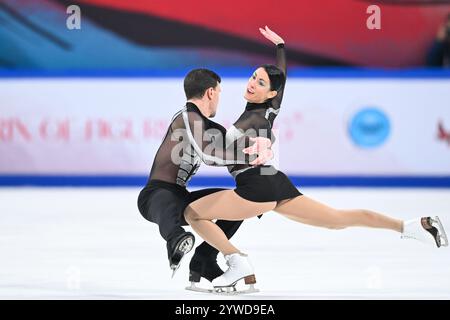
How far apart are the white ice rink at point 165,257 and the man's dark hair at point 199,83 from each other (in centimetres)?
99

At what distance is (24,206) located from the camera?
9.17 metres

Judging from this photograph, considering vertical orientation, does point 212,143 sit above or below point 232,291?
above

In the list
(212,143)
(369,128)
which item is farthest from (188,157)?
(369,128)

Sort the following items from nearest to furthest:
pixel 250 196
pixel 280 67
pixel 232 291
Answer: pixel 250 196, pixel 232 291, pixel 280 67

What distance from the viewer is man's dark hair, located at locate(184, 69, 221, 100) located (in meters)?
4.89

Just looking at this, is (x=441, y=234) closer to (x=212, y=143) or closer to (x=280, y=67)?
(x=280, y=67)

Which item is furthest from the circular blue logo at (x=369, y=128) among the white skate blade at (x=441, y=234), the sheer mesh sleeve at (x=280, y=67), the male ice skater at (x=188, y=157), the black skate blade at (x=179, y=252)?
the black skate blade at (x=179, y=252)

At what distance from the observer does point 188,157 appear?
5.02m

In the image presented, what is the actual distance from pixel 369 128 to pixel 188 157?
240 inches

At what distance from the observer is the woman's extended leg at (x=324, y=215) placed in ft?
16.6

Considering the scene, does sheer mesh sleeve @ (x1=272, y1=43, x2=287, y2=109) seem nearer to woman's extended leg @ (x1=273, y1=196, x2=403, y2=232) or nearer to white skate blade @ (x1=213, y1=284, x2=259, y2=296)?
woman's extended leg @ (x1=273, y1=196, x2=403, y2=232)

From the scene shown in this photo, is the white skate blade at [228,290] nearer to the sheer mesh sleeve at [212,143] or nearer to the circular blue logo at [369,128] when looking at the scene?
the sheer mesh sleeve at [212,143]

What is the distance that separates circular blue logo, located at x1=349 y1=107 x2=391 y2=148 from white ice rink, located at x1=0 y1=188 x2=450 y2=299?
130 centimetres

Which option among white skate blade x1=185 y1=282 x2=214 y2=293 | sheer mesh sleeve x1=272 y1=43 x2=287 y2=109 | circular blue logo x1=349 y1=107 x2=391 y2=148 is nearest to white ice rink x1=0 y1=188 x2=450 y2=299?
white skate blade x1=185 y1=282 x2=214 y2=293
